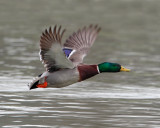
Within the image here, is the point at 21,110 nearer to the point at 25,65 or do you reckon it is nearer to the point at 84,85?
the point at 84,85

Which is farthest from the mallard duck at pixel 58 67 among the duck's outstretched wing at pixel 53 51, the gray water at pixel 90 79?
the gray water at pixel 90 79

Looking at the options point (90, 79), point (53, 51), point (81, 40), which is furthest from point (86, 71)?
point (90, 79)

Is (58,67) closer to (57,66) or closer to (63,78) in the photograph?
(57,66)

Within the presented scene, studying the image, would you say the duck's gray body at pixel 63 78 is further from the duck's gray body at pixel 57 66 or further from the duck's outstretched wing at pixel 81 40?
the duck's outstretched wing at pixel 81 40

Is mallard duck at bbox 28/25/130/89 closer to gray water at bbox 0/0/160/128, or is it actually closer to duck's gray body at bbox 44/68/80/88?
duck's gray body at bbox 44/68/80/88

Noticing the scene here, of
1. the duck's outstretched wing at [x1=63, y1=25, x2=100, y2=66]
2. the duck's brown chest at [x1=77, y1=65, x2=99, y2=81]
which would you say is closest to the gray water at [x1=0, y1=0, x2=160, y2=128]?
the duck's brown chest at [x1=77, y1=65, x2=99, y2=81]

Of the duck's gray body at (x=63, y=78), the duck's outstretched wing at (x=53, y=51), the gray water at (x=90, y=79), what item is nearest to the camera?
the gray water at (x=90, y=79)

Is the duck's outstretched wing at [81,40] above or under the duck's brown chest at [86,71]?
above

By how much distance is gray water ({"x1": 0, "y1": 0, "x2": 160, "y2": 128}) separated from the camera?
30.5 feet

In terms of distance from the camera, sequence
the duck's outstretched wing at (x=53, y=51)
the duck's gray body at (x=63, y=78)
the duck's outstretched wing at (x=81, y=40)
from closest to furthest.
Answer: the duck's outstretched wing at (x=53, y=51) → the duck's gray body at (x=63, y=78) → the duck's outstretched wing at (x=81, y=40)

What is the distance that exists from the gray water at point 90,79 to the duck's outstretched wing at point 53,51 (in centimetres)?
62

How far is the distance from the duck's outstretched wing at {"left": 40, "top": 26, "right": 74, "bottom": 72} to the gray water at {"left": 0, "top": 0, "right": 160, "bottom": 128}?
0.62 meters

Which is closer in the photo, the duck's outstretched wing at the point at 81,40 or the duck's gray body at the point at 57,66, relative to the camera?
the duck's gray body at the point at 57,66

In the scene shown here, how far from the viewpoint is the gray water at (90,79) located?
9.29 metres
